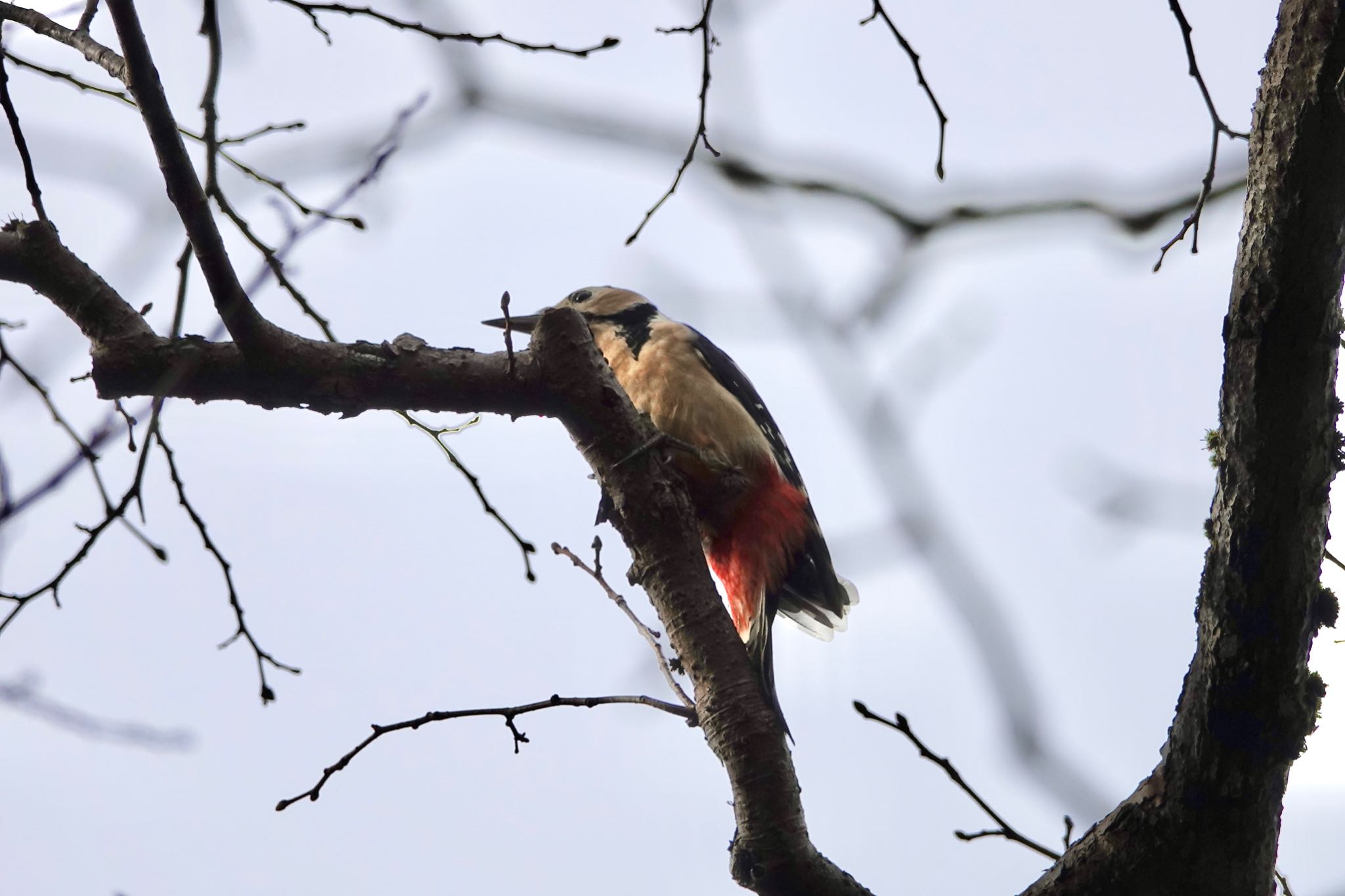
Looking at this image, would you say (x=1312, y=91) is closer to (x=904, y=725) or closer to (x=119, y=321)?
(x=904, y=725)

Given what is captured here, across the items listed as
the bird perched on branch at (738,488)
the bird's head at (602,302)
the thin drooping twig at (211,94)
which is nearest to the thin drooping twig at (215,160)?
the thin drooping twig at (211,94)

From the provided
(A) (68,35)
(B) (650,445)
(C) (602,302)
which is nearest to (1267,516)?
(B) (650,445)

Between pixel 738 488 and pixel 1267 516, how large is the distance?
83.0 inches

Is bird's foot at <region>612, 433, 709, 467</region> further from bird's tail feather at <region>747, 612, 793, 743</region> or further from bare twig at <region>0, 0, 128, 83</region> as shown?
bare twig at <region>0, 0, 128, 83</region>

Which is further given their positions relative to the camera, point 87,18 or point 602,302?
point 602,302

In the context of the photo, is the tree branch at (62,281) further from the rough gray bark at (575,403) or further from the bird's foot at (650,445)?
the bird's foot at (650,445)

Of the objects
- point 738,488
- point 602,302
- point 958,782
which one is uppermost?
point 602,302

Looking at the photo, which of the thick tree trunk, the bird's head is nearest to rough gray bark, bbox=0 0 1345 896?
the thick tree trunk

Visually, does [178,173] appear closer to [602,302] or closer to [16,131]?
[16,131]

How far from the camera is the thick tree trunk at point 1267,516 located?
190 cm

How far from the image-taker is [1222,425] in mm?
2049

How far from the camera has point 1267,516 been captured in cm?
199

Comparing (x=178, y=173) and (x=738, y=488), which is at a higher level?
(x=738, y=488)

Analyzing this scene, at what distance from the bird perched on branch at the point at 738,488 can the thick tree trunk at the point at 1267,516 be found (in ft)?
5.12
